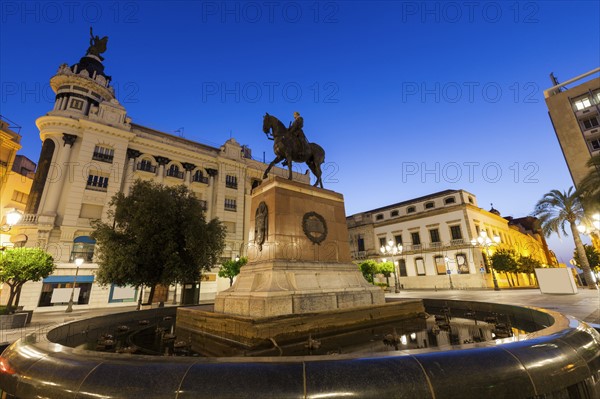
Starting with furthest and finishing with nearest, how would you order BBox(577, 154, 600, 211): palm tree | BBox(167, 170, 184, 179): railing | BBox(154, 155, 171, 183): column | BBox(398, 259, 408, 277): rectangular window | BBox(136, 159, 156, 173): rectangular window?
BBox(398, 259, 408, 277): rectangular window → BBox(167, 170, 184, 179): railing → BBox(154, 155, 171, 183): column → BBox(136, 159, 156, 173): rectangular window → BBox(577, 154, 600, 211): palm tree

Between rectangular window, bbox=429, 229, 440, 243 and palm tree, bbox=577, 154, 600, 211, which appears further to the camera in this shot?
rectangular window, bbox=429, 229, 440, 243

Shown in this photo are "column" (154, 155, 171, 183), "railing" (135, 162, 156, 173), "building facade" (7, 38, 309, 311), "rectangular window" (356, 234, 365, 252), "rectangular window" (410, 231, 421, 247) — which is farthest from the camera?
"rectangular window" (356, 234, 365, 252)

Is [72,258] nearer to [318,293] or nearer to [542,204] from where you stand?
[318,293]

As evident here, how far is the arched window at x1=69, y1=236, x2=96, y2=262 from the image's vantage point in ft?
84.1

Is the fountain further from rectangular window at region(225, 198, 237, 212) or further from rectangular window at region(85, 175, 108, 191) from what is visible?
rectangular window at region(225, 198, 237, 212)

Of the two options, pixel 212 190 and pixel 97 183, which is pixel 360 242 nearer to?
pixel 212 190

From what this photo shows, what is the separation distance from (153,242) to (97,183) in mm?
16412

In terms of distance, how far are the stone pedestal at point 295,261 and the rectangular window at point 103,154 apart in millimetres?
27246

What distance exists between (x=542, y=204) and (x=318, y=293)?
3644cm

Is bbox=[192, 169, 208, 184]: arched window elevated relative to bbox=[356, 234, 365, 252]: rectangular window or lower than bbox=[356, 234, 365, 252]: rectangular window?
elevated

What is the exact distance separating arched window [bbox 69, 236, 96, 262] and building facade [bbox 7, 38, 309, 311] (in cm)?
7

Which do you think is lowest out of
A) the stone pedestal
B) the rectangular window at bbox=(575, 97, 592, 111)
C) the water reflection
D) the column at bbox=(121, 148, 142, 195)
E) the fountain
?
the water reflection

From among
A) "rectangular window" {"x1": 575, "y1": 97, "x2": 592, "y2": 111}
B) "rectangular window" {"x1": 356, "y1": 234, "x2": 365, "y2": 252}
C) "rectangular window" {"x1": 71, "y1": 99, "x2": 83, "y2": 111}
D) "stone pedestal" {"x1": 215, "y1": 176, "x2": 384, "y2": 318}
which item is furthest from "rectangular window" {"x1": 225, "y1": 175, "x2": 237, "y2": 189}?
"rectangular window" {"x1": 575, "y1": 97, "x2": 592, "y2": 111}

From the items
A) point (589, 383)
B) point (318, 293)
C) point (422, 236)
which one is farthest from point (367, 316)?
point (422, 236)
